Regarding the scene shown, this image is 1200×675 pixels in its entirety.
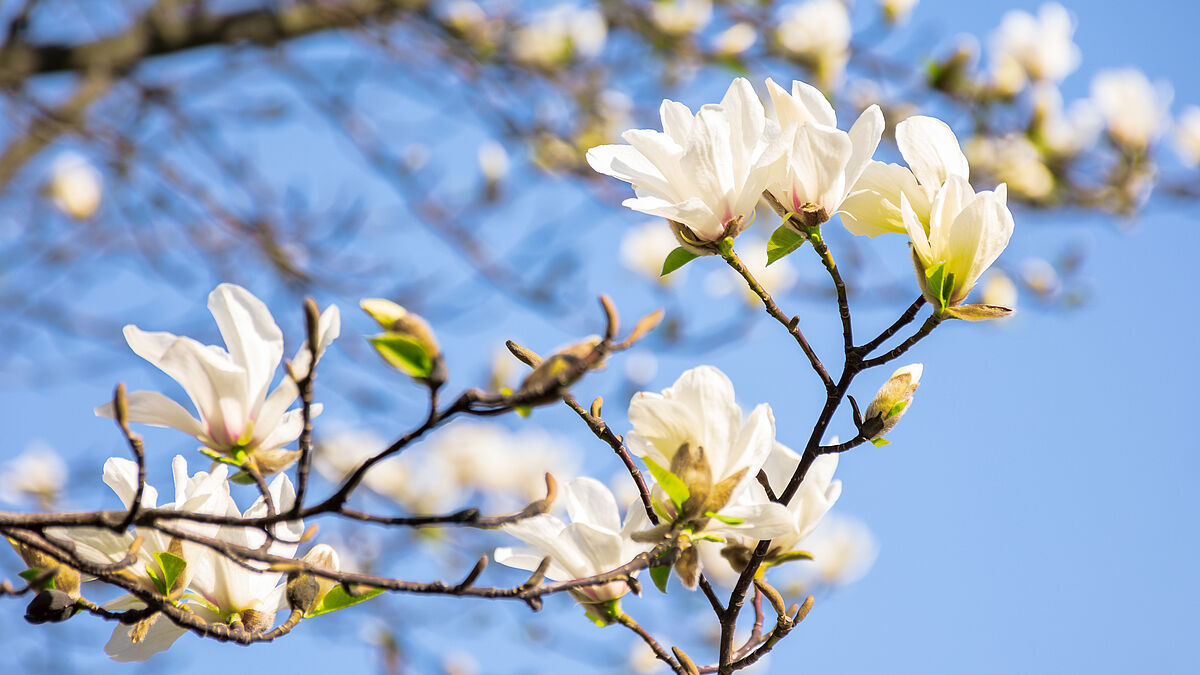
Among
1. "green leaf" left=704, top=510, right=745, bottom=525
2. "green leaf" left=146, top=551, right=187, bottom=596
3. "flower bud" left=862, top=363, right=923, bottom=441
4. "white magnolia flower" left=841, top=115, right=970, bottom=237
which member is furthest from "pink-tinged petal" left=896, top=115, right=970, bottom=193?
"green leaf" left=146, top=551, right=187, bottom=596

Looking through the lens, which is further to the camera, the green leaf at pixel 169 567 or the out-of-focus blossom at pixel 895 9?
the out-of-focus blossom at pixel 895 9

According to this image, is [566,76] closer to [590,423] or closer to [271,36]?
[271,36]

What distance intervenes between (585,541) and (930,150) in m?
0.29

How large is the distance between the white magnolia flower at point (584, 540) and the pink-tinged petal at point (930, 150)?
0.25m

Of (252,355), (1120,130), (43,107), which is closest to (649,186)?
(252,355)

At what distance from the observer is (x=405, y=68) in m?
2.07

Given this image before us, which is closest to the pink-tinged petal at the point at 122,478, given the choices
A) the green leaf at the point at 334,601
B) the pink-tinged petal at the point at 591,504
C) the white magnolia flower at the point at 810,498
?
the green leaf at the point at 334,601

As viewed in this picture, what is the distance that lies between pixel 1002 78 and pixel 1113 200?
0.39 meters

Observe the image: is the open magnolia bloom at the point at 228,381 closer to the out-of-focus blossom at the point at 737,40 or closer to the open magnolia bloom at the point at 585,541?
the open magnolia bloom at the point at 585,541

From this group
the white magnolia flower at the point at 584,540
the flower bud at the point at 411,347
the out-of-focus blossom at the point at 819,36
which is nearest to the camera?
the flower bud at the point at 411,347

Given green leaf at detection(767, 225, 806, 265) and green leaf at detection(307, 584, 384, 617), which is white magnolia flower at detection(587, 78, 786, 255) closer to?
green leaf at detection(767, 225, 806, 265)

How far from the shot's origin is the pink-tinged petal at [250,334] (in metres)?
0.45

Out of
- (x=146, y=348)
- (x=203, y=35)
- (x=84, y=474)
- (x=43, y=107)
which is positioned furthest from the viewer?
(x=84, y=474)

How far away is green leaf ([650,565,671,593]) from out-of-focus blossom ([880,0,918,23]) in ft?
6.42
